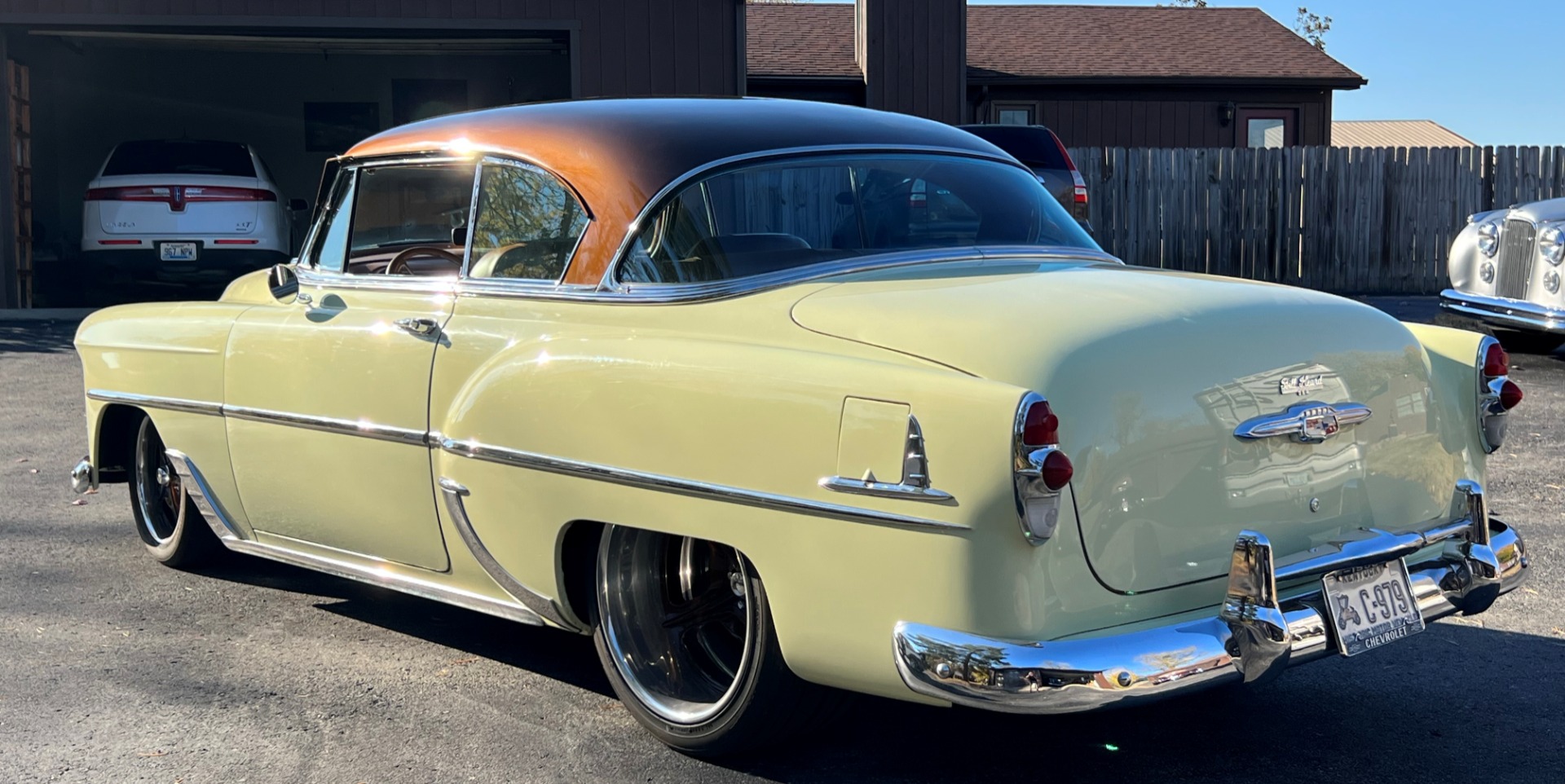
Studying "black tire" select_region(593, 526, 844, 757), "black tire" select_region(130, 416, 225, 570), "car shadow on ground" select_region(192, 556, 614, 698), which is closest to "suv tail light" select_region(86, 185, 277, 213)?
"black tire" select_region(130, 416, 225, 570)

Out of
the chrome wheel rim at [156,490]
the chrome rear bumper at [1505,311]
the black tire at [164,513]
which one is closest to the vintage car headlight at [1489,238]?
the chrome rear bumper at [1505,311]

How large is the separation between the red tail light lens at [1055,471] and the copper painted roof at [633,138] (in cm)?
142

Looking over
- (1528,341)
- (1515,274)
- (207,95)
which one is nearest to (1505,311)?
(1515,274)

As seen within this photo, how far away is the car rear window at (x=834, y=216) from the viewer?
3.78 m

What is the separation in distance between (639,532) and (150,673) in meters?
1.66

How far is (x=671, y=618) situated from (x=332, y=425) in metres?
1.24

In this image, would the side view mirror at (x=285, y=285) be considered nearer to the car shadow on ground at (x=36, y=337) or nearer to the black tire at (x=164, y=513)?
the black tire at (x=164, y=513)

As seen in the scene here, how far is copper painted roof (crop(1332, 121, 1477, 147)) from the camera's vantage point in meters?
47.4

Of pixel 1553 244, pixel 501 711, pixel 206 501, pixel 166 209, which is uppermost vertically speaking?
pixel 166 209

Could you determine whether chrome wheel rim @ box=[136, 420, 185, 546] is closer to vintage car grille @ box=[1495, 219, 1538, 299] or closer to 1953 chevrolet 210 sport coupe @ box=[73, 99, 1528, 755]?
1953 chevrolet 210 sport coupe @ box=[73, 99, 1528, 755]

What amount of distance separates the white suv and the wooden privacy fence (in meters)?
9.43

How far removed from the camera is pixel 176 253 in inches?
532

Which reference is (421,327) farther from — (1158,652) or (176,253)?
(176,253)

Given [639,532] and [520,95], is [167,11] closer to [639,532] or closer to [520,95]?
[520,95]
